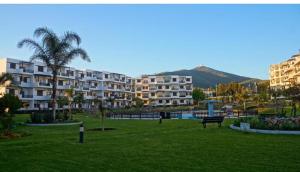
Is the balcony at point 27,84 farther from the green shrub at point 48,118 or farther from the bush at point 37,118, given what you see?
the green shrub at point 48,118

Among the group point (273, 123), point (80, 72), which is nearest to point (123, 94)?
point (80, 72)

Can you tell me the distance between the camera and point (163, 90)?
11488cm

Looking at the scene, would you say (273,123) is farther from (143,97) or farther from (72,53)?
(143,97)

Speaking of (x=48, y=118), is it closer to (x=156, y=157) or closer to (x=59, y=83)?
(x=156, y=157)

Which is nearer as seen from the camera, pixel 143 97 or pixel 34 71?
pixel 34 71

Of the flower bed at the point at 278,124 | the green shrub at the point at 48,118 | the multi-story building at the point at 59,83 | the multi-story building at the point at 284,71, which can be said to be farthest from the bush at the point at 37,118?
the multi-story building at the point at 284,71

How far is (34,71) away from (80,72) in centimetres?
2160

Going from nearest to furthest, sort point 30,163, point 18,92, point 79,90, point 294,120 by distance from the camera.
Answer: point 30,163
point 294,120
point 18,92
point 79,90

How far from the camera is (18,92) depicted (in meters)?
66.6

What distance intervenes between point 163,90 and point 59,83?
149ft

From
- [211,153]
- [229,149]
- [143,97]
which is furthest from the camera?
[143,97]

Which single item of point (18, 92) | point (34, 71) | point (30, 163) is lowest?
point (30, 163)

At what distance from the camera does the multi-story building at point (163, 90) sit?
11431 cm

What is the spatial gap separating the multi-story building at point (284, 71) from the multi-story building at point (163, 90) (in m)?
33.4
